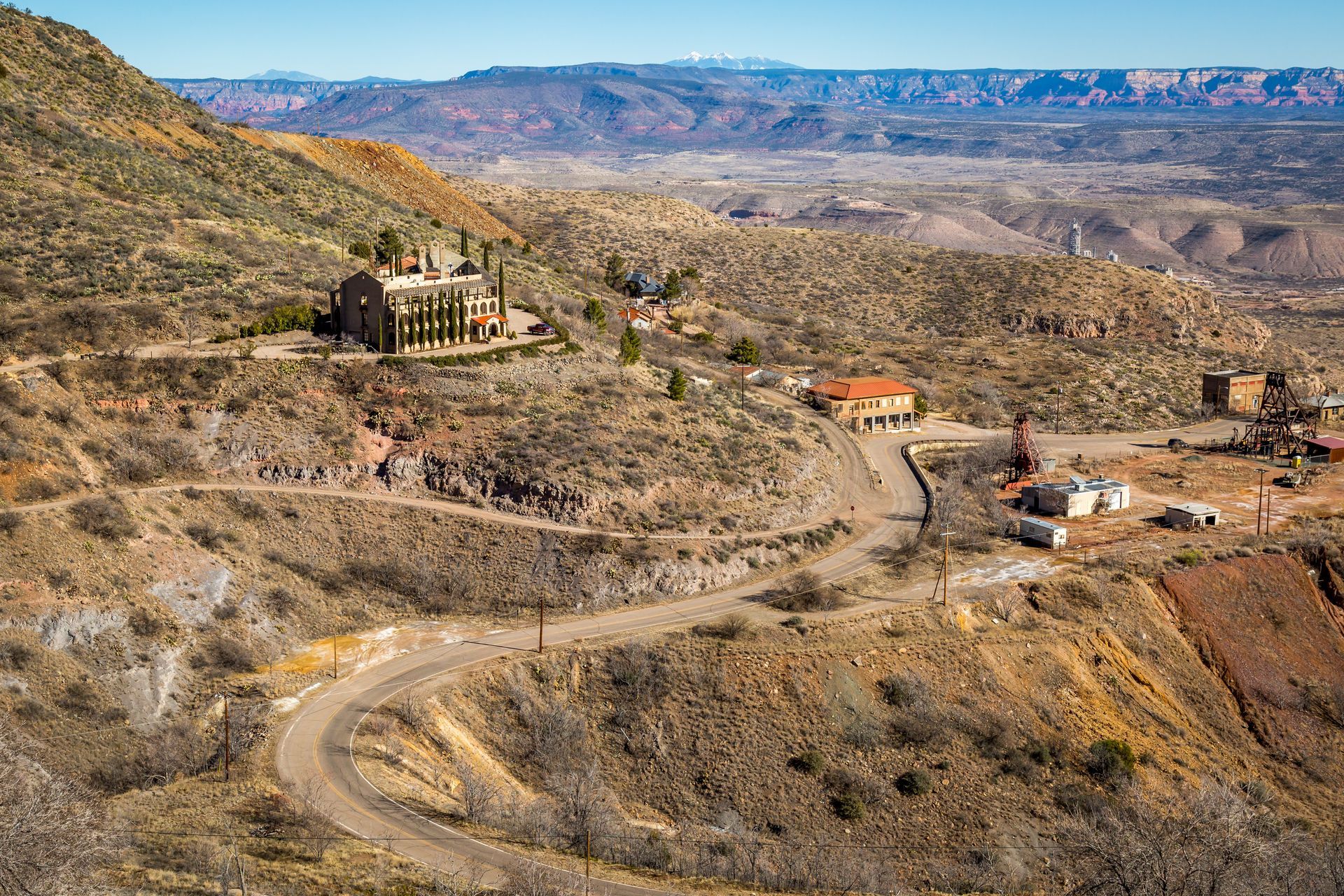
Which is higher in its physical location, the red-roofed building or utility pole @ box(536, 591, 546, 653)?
the red-roofed building

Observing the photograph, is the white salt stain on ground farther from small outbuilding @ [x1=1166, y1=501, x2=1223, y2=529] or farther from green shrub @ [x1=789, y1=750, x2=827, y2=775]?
green shrub @ [x1=789, y1=750, x2=827, y2=775]

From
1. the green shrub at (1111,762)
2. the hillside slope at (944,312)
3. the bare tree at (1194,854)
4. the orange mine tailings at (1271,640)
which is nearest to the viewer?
the bare tree at (1194,854)

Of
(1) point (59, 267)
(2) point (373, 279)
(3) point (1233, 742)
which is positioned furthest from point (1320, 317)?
(1) point (59, 267)

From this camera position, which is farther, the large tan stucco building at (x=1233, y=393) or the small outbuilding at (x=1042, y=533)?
the large tan stucco building at (x=1233, y=393)

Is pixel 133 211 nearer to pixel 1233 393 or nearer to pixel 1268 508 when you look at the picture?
pixel 1268 508

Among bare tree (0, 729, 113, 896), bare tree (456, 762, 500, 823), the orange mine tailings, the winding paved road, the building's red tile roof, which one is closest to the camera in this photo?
bare tree (0, 729, 113, 896)

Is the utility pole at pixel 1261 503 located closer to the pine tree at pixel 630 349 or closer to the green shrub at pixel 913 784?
the green shrub at pixel 913 784

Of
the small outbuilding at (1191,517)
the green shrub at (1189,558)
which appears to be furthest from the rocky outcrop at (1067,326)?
the green shrub at (1189,558)

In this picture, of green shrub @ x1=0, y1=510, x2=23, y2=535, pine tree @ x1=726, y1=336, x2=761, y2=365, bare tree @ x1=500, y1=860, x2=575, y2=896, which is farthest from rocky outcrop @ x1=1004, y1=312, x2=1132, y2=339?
bare tree @ x1=500, y1=860, x2=575, y2=896

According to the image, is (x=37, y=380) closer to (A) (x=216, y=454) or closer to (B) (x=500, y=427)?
(A) (x=216, y=454)
